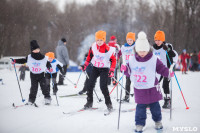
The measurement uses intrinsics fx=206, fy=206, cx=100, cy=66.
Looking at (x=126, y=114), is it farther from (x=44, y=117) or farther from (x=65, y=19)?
(x=65, y=19)

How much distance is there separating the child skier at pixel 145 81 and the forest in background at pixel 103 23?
18990mm

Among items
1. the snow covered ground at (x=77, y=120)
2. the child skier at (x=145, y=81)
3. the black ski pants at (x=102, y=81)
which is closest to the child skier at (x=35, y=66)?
the snow covered ground at (x=77, y=120)

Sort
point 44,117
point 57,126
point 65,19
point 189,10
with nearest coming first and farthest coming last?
point 57,126
point 44,117
point 189,10
point 65,19

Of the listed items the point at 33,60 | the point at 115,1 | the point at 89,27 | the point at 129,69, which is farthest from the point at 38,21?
the point at 129,69

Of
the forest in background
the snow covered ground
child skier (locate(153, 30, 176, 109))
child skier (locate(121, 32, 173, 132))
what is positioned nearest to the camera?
child skier (locate(121, 32, 173, 132))

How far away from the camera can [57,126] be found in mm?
3566

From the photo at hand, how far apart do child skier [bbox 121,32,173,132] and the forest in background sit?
62.3 feet

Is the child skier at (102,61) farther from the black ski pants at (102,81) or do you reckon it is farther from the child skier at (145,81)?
the child skier at (145,81)

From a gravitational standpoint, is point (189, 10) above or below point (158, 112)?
above

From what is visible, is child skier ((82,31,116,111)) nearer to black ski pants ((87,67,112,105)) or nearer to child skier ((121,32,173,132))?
black ski pants ((87,67,112,105))

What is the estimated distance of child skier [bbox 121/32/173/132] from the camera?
3.21 m

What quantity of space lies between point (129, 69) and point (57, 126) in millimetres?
1584

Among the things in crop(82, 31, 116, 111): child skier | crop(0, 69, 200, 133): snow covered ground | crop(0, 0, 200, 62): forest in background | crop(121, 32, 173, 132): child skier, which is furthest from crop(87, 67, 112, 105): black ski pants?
crop(0, 0, 200, 62): forest in background

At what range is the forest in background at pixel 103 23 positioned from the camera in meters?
25.4
